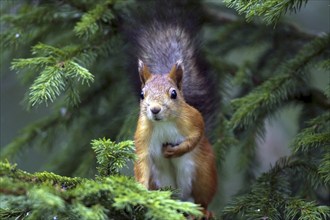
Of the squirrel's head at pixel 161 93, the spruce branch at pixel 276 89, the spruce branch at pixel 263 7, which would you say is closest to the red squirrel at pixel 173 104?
the squirrel's head at pixel 161 93

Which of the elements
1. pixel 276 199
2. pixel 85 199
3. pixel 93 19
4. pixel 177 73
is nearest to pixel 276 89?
pixel 177 73

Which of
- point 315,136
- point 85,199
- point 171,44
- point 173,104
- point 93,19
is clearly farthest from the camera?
point 171,44

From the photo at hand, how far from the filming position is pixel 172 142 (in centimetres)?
196

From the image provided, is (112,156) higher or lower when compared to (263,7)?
lower

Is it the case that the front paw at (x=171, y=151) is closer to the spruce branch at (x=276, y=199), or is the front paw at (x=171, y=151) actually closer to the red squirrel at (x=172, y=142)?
the red squirrel at (x=172, y=142)

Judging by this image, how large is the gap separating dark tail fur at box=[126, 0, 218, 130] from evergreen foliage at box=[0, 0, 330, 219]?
0.08m

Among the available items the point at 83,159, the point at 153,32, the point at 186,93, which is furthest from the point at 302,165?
the point at 83,159

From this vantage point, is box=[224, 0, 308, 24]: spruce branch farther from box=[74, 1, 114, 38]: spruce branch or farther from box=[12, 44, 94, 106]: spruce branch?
box=[74, 1, 114, 38]: spruce branch

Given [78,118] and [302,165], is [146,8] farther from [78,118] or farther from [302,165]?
[302,165]

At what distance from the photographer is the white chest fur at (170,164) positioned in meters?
1.95

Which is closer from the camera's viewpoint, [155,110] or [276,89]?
[155,110]

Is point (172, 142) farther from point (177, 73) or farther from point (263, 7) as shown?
point (263, 7)

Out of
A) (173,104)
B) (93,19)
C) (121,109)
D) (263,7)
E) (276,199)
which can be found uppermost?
(263,7)

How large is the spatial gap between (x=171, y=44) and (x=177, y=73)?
214 millimetres
